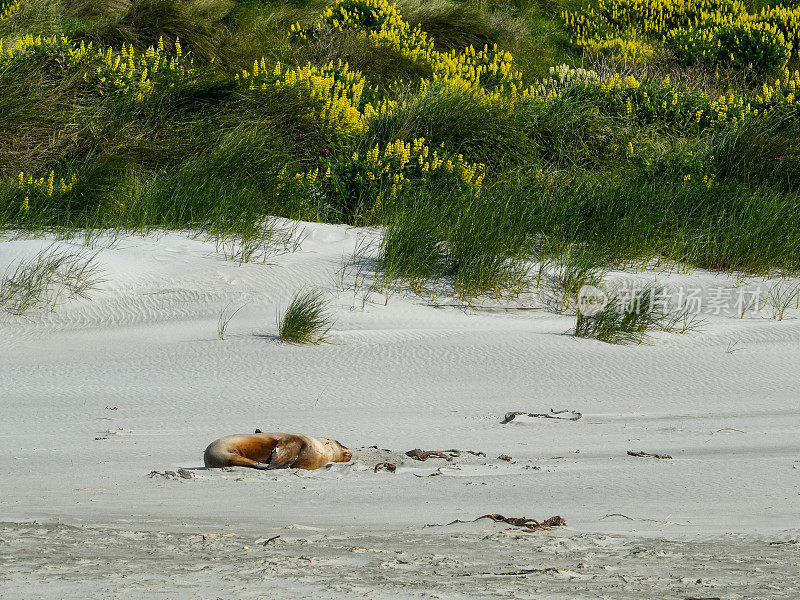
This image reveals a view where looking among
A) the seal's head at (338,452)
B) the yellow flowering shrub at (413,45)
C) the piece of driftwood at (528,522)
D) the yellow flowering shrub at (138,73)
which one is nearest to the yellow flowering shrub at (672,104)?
the yellow flowering shrub at (413,45)

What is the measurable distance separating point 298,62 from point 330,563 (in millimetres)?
10153

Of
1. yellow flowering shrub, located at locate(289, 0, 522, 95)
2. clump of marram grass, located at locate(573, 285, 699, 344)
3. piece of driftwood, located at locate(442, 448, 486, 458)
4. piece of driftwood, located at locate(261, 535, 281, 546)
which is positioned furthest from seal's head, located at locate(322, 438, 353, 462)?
yellow flowering shrub, located at locate(289, 0, 522, 95)

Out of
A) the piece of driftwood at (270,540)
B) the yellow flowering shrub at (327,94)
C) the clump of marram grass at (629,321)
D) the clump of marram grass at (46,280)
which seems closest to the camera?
the piece of driftwood at (270,540)

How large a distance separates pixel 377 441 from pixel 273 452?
0.58m

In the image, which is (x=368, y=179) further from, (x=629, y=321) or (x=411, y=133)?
(x=629, y=321)

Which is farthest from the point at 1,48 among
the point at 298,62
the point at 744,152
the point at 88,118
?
the point at 744,152

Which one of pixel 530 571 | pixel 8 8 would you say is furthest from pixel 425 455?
pixel 8 8

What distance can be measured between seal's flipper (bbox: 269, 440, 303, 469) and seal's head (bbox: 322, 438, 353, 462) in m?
0.12

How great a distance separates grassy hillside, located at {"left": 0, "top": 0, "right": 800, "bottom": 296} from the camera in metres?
7.47

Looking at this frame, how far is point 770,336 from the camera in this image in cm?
587

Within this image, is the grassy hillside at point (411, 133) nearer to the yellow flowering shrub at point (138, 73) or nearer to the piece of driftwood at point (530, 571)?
the yellow flowering shrub at point (138, 73)

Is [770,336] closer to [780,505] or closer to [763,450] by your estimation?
[763,450]

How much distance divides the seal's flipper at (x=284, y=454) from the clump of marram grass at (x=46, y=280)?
3.18 meters

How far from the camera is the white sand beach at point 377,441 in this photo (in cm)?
209
